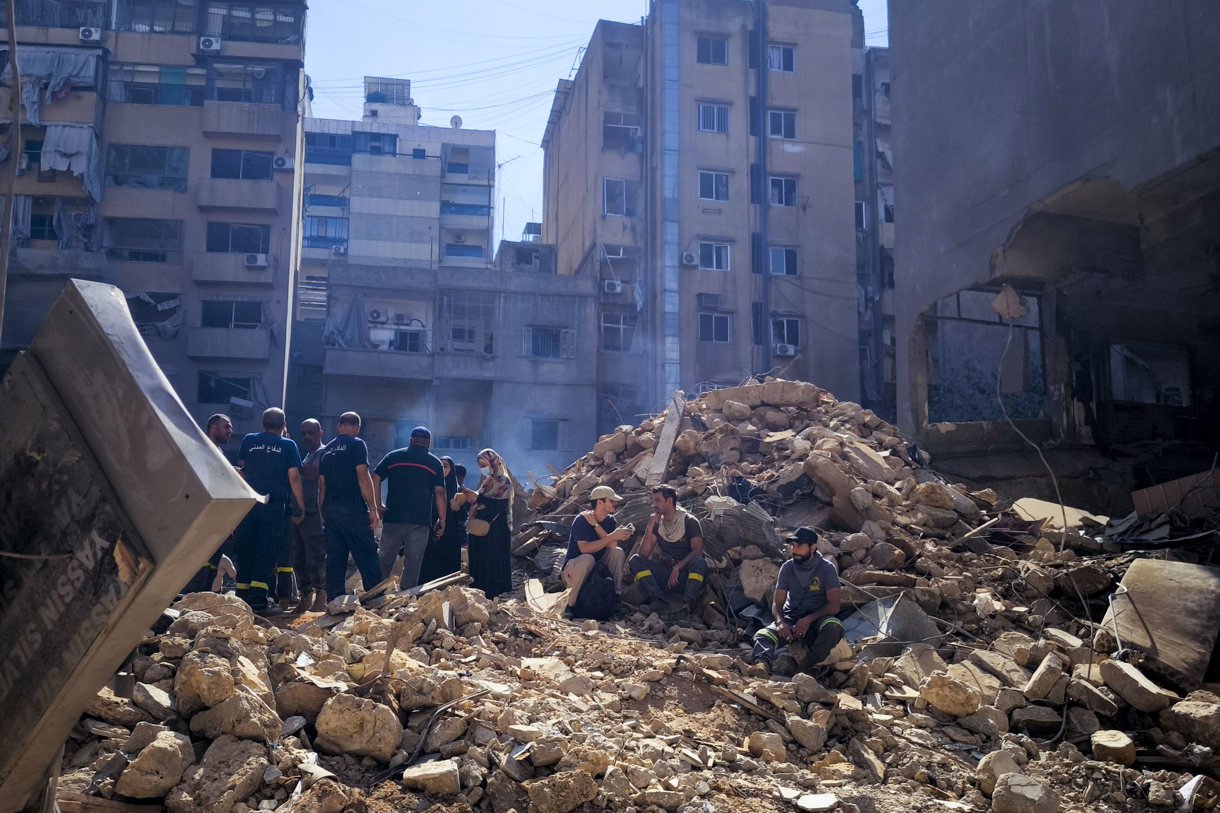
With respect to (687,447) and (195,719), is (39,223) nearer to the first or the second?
(687,447)

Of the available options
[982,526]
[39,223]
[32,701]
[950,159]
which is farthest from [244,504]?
[39,223]

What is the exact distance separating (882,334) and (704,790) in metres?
27.8

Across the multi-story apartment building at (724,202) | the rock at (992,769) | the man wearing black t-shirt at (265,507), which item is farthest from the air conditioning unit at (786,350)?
the rock at (992,769)

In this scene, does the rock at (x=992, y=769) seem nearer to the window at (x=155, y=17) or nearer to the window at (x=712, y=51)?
the window at (x=712, y=51)

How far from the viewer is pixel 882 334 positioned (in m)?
30.8

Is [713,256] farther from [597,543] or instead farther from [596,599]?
[596,599]

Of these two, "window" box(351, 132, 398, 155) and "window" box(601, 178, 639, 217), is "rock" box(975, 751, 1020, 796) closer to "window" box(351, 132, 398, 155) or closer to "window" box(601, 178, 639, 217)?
"window" box(601, 178, 639, 217)

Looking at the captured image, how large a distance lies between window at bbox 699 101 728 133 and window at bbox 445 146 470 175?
58.4 feet

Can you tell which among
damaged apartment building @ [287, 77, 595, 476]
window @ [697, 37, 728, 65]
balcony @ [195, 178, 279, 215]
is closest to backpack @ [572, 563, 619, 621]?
damaged apartment building @ [287, 77, 595, 476]

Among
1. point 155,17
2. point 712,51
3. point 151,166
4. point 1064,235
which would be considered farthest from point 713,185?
point 155,17

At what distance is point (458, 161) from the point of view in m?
44.8

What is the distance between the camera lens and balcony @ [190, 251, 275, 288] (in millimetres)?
28109

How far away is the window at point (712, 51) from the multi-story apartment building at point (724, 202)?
4 centimetres

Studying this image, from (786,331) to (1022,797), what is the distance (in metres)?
25.3
